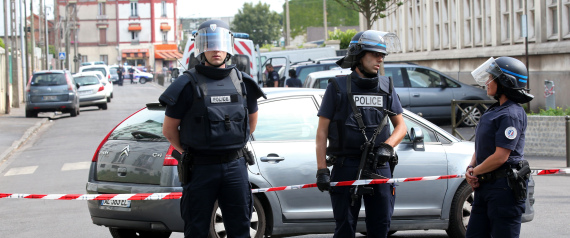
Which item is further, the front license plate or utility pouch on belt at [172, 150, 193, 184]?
the front license plate

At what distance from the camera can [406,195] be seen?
7230 millimetres

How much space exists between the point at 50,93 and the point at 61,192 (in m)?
16.7

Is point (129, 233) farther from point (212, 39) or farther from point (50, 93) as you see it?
point (50, 93)

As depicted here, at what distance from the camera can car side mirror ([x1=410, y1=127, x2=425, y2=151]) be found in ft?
21.7

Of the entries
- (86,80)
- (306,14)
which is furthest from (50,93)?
(306,14)

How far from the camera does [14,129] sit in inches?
931

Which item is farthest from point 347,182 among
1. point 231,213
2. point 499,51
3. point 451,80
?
point 499,51

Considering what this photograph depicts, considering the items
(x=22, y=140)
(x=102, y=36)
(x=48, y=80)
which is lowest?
(x=22, y=140)

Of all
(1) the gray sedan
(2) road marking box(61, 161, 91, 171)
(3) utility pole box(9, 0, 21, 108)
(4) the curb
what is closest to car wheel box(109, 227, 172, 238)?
(1) the gray sedan

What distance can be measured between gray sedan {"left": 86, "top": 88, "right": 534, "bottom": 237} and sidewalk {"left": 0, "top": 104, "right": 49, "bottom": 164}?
33.8 ft

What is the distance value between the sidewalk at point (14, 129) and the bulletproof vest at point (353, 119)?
12.6 metres

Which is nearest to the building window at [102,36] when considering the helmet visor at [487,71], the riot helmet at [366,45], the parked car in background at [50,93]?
the parked car in background at [50,93]

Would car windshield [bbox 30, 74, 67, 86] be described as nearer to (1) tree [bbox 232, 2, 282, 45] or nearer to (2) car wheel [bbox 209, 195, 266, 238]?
(2) car wheel [bbox 209, 195, 266, 238]

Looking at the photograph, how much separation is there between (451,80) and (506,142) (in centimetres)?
1577
